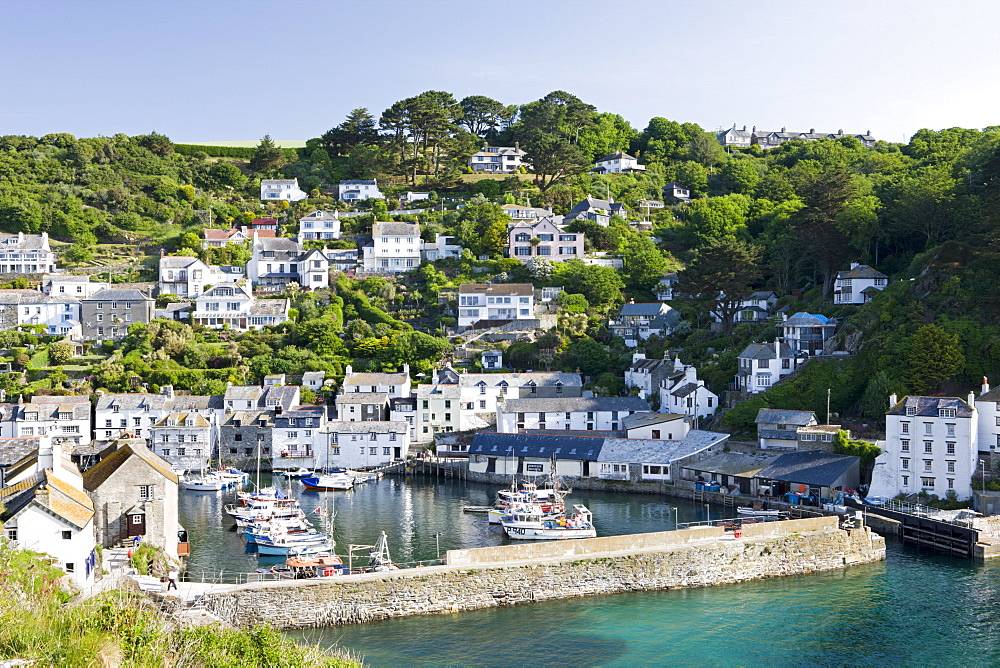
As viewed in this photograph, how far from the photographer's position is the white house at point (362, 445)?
168 feet

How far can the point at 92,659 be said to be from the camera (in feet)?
41.1

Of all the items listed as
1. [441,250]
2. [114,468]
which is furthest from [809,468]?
[441,250]

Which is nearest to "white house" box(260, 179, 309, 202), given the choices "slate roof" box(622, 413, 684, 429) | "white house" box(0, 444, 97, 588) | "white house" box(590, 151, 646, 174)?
"white house" box(590, 151, 646, 174)

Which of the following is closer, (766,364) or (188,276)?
(766,364)

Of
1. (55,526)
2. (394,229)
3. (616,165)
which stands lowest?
(55,526)

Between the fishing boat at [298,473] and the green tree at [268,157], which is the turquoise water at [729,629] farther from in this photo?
the green tree at [268,157]

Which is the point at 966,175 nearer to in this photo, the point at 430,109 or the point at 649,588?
the point at 649,588

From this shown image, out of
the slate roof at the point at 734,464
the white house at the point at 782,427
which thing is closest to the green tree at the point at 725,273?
the white house at the point at 782,427

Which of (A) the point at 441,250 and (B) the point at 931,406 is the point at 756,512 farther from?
(A) the point at 441,250

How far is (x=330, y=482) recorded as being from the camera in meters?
46.3

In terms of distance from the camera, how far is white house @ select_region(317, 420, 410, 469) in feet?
168

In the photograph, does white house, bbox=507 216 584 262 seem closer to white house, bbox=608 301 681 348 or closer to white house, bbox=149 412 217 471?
white house, bbox=608 301 681 348

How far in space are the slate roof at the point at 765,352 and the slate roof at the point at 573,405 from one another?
21.4 feet

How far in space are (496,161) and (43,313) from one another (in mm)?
45065
